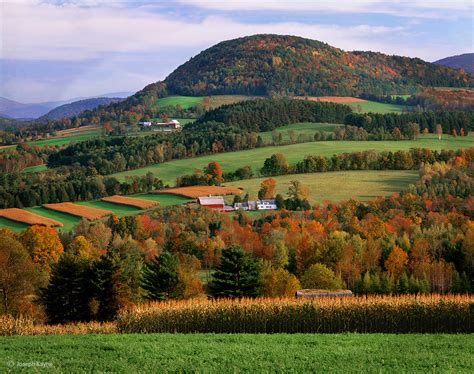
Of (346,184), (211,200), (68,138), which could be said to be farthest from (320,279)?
(68,138)

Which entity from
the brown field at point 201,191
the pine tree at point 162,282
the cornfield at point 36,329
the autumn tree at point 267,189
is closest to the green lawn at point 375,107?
the autumn tree at point 267,189

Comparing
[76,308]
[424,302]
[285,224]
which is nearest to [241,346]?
[424,302]

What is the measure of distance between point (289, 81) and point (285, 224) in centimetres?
13088

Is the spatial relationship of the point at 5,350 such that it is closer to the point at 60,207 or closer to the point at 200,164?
the point at 60,207

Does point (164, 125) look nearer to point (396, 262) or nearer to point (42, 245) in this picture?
point (42, 245)

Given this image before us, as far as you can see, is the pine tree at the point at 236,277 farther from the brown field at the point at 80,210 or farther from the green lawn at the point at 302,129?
the green lawn at the point at 302,129

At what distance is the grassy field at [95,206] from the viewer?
78.1 m

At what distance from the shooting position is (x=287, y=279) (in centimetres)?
5097

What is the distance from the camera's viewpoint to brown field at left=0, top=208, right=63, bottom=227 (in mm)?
77562

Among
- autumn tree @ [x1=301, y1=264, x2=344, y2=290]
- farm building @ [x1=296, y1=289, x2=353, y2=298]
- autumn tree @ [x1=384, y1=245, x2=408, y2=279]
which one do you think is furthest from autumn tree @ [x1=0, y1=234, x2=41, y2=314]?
autumn tree @ [x1=384, y1=245, x2=408, y2=279]

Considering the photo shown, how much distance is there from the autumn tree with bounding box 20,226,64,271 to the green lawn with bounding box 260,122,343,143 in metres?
65.4

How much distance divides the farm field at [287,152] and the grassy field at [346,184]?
8018 millimetres

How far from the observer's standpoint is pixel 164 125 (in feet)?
519

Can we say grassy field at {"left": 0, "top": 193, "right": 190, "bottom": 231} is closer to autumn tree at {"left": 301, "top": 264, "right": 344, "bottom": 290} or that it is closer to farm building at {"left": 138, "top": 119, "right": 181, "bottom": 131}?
autumn tree at {"left": 301, "top": 264, "right": 344, "bottom": 290}
